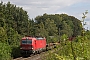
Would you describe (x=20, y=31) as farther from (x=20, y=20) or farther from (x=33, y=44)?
(x=33, y=44)

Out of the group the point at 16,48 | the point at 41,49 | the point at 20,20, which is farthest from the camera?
the point at 20,20

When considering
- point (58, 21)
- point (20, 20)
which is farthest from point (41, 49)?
point (58, 21)

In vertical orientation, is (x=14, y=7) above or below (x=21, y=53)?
above

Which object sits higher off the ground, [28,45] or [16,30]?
[16,30]

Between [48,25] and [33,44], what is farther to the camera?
[48,25]

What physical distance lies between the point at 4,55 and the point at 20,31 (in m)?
48.0

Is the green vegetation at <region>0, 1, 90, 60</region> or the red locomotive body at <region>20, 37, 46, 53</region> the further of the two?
the red locomotive body at <region>20, 37, 46, 53</region>

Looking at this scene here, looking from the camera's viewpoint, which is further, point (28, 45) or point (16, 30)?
point (16, 30)

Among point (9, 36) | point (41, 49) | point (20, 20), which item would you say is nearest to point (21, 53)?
point (41, 49)

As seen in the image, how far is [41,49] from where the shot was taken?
43656 mm

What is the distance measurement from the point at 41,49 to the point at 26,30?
36391 millimetres

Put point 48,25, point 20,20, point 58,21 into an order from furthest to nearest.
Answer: point 58,21
point 48,25
point 20,20

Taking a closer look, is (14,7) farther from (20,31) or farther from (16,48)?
(16,48)

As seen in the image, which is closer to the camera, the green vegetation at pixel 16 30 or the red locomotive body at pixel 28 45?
the green vegetation at pixel 16 30
